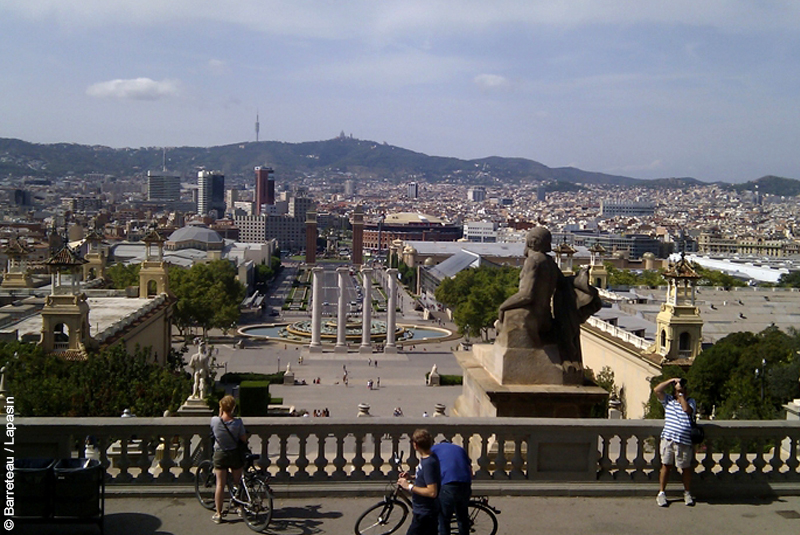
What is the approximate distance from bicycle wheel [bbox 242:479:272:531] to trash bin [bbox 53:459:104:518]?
1301mm

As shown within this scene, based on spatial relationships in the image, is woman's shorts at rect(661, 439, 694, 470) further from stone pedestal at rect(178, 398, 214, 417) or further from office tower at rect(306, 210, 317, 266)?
office tower at rect(306, 210, 317, 266)

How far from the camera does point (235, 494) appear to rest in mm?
7891

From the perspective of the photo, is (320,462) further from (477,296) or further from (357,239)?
(357,239)

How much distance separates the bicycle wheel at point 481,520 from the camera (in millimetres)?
7480

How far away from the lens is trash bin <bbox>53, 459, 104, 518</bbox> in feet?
24.1

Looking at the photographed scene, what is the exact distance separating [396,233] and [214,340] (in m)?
136

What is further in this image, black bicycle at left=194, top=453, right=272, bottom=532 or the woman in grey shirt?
the woman in grey shirt

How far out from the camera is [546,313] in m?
9.33

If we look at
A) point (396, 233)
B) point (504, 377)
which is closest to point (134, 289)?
point (504, 377)

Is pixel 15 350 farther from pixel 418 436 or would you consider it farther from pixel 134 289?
pixel 418 436

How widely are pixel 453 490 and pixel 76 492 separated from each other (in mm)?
3260

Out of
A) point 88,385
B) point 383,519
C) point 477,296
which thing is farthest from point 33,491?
point 477,296

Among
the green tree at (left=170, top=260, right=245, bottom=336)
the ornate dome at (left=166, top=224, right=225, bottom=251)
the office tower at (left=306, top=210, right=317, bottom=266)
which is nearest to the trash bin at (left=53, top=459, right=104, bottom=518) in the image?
the green tree at (left=170, top=260, right=245, bottom=336)

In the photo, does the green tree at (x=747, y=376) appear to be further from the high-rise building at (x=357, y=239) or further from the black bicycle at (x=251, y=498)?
the high-rise building at (x=357, y=239)
